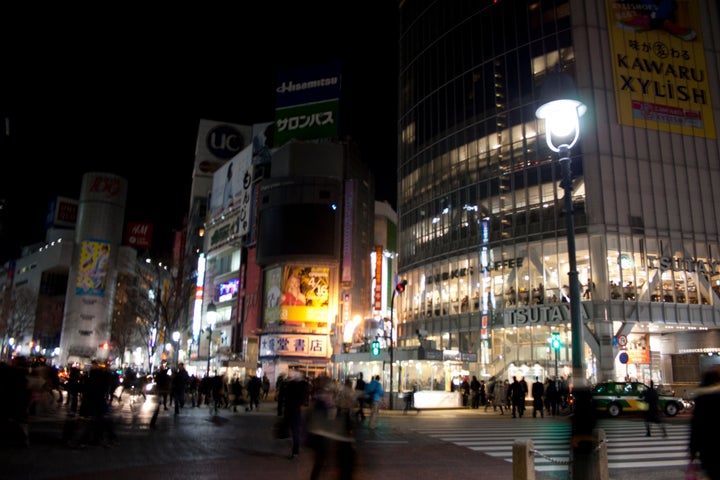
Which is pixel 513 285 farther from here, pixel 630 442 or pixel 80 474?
pixel 80 474

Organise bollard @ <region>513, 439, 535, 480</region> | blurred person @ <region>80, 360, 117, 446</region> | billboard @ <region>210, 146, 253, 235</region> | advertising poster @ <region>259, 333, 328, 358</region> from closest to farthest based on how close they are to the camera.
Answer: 1. bollard @ <region>513, 439, 535, 480</region>
2. blurred person @ <region>80, 360, 117, 446</region>
3. advertising poster @ <region>259, 333, 328, 358</region>
4. billboard @ <region>210, 146, 253, 235</region>

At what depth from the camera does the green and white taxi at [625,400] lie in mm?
26141

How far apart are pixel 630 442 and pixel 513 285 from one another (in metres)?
28.2

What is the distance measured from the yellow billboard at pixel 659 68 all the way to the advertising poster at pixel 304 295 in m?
30.0

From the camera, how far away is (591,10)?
44.6 m

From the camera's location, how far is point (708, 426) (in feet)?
19.6

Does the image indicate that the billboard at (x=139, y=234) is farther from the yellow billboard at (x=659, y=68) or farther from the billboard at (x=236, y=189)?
the yellow billboard at (x=659, y=68)

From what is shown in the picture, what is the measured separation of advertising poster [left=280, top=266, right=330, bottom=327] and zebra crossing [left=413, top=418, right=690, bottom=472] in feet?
109

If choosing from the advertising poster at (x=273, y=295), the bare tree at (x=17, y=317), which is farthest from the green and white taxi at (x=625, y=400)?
the bare tree at (x=17, y=317)

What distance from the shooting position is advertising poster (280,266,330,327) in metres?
56.1

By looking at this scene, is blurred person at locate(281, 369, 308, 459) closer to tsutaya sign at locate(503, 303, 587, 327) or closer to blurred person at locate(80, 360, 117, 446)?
blurred person at locate(80, 360, 117, 446)

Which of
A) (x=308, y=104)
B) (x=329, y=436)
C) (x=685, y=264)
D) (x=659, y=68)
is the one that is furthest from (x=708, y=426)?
(x=308, y=104)

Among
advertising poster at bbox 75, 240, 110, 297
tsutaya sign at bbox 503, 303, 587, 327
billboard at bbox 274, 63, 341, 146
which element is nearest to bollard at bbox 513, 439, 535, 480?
tsutaya sign at bbox 503, 303, 587, 327

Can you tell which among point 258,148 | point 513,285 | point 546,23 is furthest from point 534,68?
point 258,148
